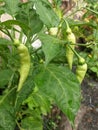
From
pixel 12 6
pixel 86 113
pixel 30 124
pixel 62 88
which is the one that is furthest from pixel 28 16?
pixel 86 113

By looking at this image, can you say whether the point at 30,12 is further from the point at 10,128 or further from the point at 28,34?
the point at 10,128

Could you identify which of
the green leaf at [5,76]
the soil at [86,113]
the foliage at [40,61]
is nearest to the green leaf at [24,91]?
the foliage at [40,61]

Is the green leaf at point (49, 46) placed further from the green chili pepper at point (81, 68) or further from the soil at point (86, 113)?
the soil at point (86, 113)

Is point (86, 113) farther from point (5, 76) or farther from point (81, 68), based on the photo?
point (81, 68)

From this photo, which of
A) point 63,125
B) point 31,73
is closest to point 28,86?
point 31,73

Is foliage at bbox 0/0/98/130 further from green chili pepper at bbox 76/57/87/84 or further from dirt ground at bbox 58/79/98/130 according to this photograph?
dirt ground at bbox 58/79/98/130
